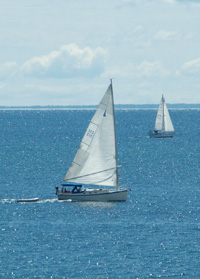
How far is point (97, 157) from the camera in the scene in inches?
3310

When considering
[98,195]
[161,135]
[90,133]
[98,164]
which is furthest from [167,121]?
[98,195]

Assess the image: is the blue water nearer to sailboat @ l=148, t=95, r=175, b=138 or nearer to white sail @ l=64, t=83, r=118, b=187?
white sail @ l=64, t=83, r=118, b=187

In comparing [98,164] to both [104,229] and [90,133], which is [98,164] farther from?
[104,229]

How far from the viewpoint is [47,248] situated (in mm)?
61469

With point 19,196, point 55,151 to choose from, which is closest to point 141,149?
point 55,151

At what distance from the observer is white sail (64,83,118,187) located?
8338cm

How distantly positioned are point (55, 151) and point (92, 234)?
8703 cm

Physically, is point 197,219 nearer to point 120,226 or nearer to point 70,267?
point 120,226

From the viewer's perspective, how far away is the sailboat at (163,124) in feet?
607

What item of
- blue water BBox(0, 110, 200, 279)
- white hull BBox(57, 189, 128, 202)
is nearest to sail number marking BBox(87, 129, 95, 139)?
white hull BBox(57, 189, 128, 202)

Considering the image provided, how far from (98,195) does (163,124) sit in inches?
4523

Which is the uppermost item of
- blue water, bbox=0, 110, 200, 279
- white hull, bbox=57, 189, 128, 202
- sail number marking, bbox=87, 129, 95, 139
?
sail number marking, bbox=87, 129, 95, 139

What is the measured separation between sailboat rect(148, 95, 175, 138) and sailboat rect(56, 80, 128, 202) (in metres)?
102

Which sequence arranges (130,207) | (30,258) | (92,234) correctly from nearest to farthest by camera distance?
(30,258) < (92,234) < (130,207)
